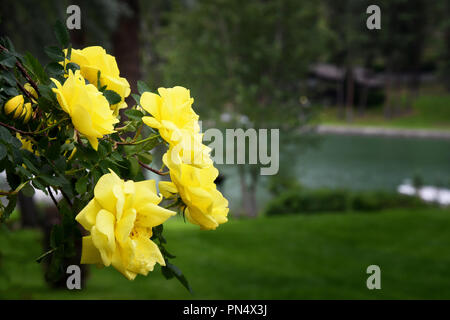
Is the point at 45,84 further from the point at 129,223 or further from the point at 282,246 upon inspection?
the point at 282,246

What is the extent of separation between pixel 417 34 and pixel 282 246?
921 inches

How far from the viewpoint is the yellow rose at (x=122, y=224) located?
0.69 metres

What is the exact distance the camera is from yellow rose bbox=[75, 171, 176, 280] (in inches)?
27.3

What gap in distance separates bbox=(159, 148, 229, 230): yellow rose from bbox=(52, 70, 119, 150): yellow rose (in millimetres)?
113

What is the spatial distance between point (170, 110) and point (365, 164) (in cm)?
2043

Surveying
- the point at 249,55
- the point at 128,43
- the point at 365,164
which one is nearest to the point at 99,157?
the point at 128,43

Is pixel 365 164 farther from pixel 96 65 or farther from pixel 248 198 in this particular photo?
pixel 96 65

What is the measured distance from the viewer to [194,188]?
0.78m

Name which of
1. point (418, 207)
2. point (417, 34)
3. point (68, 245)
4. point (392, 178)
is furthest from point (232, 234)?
point (417, 34)

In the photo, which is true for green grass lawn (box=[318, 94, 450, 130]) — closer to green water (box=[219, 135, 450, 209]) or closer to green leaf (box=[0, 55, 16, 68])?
green water (box=[219, 135, 450, 209])

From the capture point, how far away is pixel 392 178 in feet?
59.4

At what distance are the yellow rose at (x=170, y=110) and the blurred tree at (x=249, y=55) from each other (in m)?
10.1

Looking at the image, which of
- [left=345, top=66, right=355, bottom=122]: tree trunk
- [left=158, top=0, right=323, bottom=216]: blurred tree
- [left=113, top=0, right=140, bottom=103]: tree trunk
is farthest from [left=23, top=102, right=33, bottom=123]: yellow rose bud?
[left=345, top=66, right=355, bottom=122]: tree trunk

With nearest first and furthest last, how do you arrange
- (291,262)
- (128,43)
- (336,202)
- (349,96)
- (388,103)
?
(128,43) < (291,262) < (336,202) < (388,103) < (349,96)
